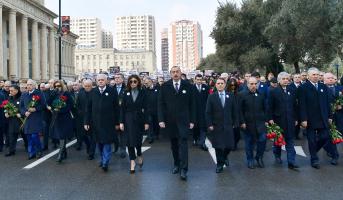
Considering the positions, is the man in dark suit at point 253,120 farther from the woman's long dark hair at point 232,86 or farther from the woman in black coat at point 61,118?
the woman in black coat at point 61,118

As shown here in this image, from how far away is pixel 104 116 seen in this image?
9477 mm

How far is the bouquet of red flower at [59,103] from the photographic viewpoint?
11.1m

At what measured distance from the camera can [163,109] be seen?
8883 mm

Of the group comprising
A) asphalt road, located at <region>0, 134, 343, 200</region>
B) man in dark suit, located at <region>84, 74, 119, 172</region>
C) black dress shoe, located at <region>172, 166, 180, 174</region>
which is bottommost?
asphalt road, located at <region>0, 134, 343, 200</region>

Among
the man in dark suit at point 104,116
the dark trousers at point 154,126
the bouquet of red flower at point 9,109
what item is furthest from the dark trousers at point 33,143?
the dark trousers at point 154,126

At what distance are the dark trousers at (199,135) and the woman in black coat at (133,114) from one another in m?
3.19

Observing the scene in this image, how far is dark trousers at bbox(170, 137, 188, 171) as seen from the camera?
8456 millimetres

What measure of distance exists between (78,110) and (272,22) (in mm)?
18044

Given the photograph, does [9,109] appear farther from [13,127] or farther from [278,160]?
[278,160]

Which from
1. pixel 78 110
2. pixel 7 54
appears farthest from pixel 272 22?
pixel 7 54

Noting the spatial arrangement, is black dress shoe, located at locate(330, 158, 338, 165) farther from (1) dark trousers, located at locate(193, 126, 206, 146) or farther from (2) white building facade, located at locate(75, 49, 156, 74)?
(2) white building facade, located at locate(75, 49, 156, 74)

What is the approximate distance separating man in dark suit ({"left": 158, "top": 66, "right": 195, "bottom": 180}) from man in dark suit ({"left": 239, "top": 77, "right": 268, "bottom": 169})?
1354 mm

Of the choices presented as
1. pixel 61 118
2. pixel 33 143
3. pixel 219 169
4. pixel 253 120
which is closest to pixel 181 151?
pixel 219 169

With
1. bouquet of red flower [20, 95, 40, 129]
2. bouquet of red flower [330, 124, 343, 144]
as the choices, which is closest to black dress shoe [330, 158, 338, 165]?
bouquet of red flower [330, 124, 343, 144]
